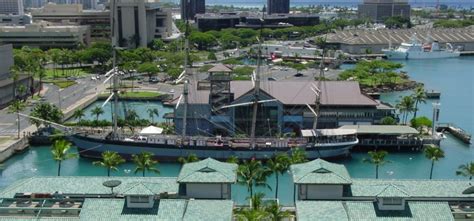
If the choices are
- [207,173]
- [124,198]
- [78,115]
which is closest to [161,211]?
[124,198]

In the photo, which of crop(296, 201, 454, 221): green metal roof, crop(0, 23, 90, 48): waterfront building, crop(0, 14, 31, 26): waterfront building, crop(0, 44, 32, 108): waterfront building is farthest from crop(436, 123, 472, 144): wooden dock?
crop(0, 14, 31, 26): waterfront building

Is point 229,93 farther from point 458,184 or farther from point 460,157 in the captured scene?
point 458,184

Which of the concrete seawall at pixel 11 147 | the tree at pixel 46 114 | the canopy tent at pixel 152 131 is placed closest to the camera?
the concrete seawall at pixel 11 147

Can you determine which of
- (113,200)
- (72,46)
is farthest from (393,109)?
(72,46)

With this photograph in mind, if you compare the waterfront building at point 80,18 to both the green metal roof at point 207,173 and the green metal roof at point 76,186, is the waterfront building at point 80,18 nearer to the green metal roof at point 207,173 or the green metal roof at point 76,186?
the green metal roof at point 76,186

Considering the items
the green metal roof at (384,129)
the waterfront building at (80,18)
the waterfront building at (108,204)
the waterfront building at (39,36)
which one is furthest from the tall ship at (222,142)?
the waterfront building at (80,18)

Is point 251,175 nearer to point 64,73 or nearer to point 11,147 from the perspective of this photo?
point 11,147
